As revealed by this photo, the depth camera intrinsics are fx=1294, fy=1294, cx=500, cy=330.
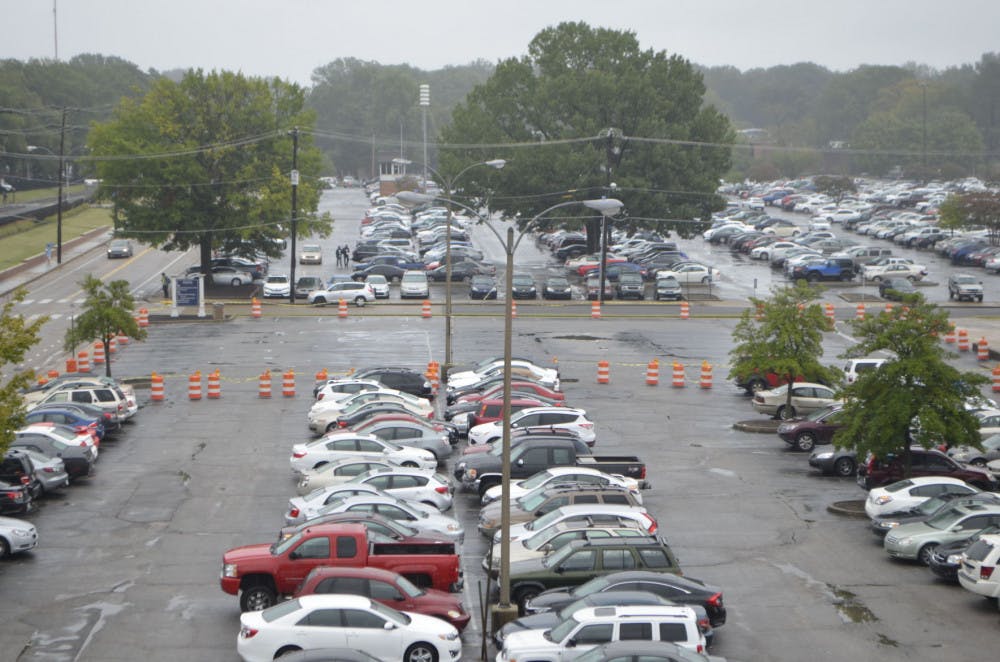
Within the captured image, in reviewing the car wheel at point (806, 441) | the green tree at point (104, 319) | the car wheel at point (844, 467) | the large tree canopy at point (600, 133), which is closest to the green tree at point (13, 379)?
the green tree at point (104, 319)

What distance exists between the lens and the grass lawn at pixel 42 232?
283ft

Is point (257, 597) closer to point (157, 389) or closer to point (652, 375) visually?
point (157, 389)

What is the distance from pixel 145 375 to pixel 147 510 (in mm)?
18917

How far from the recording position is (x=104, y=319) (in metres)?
43.9

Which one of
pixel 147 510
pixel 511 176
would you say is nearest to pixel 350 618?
pixel 147 510

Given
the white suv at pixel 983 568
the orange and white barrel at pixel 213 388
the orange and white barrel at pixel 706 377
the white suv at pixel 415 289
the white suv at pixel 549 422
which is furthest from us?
the white suv at pixel 415 289

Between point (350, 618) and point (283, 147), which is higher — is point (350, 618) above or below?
below

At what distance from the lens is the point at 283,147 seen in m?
74.2

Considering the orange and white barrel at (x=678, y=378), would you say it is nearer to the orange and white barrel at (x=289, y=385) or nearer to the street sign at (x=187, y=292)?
the orange and white barrel at (x=289, y=385)

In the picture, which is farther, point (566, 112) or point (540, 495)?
point (566, 112)

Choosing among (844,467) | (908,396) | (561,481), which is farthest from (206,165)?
(908,396)

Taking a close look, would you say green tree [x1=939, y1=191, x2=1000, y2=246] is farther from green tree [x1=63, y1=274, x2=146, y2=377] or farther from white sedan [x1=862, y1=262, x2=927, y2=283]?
green tree [x1=63, y1=274, x2=146, y2=377]

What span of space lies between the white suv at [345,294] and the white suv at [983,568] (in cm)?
4481

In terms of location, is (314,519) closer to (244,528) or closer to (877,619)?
(244,528)
